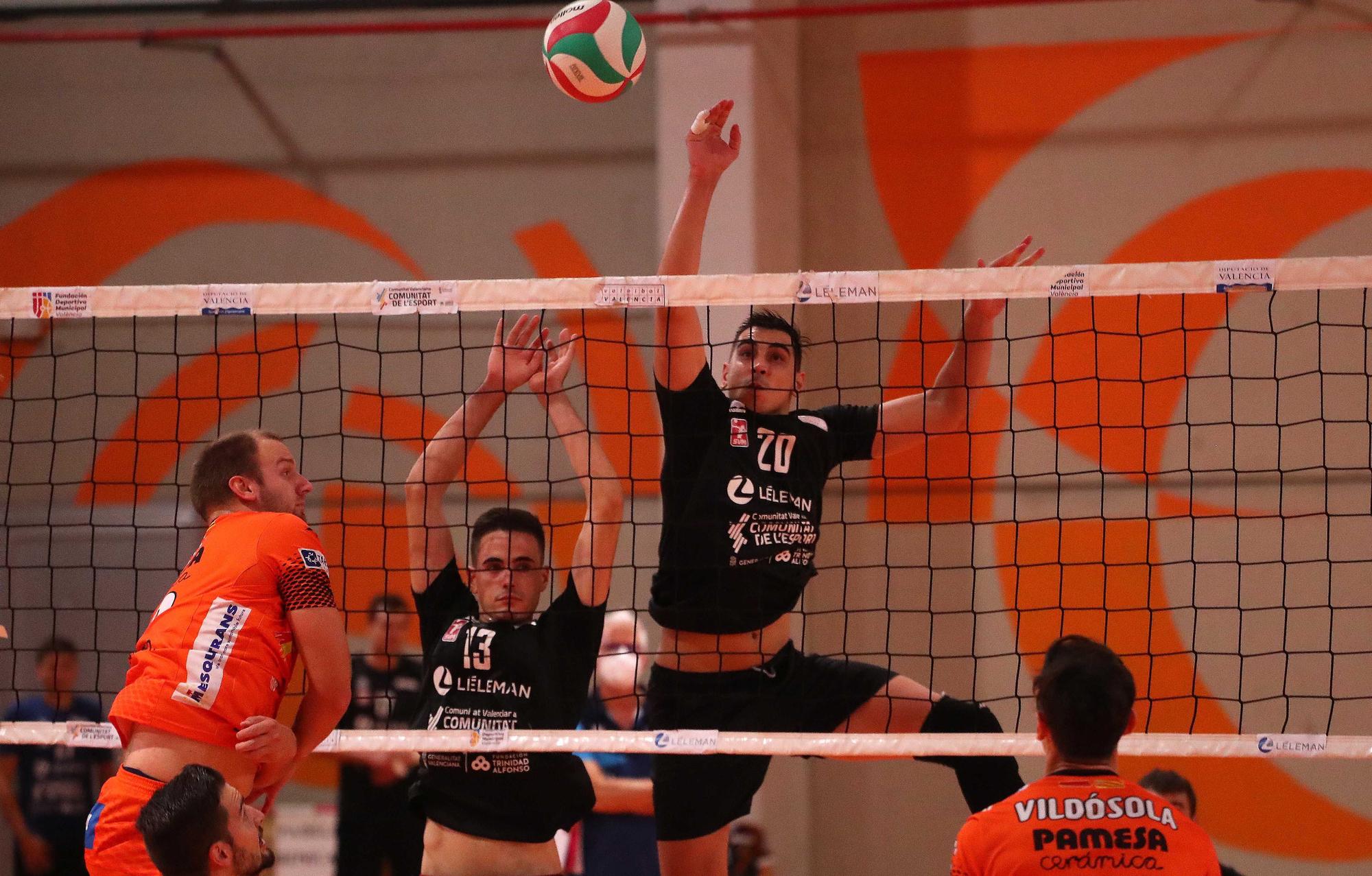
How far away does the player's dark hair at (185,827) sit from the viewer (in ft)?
11.2

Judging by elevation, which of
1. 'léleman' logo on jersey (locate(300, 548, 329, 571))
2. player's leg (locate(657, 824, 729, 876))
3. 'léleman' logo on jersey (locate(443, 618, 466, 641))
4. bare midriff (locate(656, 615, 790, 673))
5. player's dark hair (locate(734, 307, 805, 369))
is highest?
player's dark hair (locate(734, 307, 805, 369))

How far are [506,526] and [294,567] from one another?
0.87 metres

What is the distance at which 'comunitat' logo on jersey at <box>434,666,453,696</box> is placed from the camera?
472 centimetres

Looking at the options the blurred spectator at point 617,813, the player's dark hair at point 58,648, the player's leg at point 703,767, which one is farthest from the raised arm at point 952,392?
the player's dark hair at point 58,648

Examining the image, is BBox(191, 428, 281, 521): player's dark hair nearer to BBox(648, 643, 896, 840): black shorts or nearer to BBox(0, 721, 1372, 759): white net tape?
BBox(0, 721, 1372, 759): white net tape

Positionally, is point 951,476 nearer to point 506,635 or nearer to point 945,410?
point 945,410

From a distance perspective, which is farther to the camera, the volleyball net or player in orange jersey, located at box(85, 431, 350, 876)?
the volleyball net

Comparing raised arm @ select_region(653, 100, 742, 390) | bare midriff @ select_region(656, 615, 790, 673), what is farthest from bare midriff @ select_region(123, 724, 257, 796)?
raised arm @ select_region(653, 100, 742, 390)

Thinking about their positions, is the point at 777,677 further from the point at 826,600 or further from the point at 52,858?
the point at 52,858

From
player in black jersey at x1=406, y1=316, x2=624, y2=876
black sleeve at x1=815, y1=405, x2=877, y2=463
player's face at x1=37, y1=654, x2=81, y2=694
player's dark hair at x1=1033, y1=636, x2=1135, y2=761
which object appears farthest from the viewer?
player's face at x1=37, y1=654, x2=81, y2=694

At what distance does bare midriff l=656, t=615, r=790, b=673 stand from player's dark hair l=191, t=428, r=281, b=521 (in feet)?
5.12

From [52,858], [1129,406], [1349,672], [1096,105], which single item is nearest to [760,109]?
[1096,105]

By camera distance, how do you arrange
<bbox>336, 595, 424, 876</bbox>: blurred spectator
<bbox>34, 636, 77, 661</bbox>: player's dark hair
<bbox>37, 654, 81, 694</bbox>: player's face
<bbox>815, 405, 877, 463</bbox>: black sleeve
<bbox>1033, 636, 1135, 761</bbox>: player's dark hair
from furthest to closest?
<bbox>37, 654, 81, 694</bbox>: player's face < <bbox>336, 595, 424, 876</bbox>: blurred spectator < <bbox>34, 636, 77, 661</bbox>: player's dark hair < <bbox>815, 405, 877, 463</bbox>: black sleeve < <bbox>1033, 636, 1135, 761</bbox>: player's dark hair

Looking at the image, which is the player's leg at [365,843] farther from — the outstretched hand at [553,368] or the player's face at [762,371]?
the player's face at [762,371]
